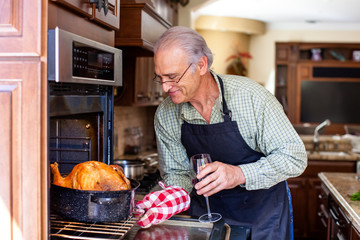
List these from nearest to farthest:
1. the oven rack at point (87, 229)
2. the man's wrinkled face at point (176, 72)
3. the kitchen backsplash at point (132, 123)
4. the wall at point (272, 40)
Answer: the oven rack at point (87, 229) → the man's wrinkled face at point (176, 72) → the kitchen backsplash at point (132, 123) → the wall at point (272, 40)

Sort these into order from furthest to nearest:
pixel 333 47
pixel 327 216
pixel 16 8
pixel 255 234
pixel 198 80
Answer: pixel 333 47
pixel 327 216
pixel 255 234
pixel 198 80
pixel 16 8

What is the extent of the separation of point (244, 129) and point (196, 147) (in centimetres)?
24

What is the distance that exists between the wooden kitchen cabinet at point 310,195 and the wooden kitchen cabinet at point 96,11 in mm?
3768

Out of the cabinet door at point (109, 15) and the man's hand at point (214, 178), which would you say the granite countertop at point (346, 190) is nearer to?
the man's hand at point (214, 178)

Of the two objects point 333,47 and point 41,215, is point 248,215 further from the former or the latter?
point 333,47

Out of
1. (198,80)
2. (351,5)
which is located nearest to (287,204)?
(198,80)

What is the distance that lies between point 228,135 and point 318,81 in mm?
8643

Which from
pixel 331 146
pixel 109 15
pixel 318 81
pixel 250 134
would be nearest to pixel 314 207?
pixel 331 146

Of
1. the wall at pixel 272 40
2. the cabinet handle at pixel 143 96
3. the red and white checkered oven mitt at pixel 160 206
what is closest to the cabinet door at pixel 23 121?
the red and white checkered oven mitt at pixel 160 206

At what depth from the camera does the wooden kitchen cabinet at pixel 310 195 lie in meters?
4.93

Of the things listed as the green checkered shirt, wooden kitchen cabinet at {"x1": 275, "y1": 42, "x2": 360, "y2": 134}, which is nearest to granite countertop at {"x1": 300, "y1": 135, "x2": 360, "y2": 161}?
the green checkered shirt

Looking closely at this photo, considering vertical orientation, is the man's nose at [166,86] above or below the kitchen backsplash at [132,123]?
above

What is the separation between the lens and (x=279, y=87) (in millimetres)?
10164

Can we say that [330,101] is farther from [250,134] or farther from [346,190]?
[250,134]
